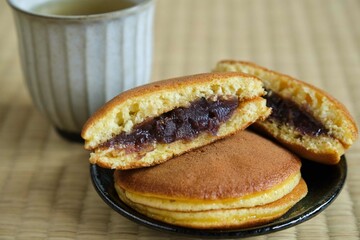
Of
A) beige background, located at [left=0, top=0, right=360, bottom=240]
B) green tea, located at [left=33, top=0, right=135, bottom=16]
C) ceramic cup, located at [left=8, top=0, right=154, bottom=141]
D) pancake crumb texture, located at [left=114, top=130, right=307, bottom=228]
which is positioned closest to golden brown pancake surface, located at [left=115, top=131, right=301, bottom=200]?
pancake crumb texture, located at [left=114, top=130, right=307, bottom=228]

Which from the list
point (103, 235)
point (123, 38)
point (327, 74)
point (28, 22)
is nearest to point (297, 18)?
point (327, 74)

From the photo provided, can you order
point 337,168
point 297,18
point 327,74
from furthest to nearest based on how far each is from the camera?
point 297,18 < point 327,74 < point 337,168

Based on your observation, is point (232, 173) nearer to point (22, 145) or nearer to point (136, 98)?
point (136, 98)

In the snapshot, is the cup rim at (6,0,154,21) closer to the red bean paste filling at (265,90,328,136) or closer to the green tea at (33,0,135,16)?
the green tea at (33,0,135,16)

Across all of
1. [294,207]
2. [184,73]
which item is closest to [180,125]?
[294,207]

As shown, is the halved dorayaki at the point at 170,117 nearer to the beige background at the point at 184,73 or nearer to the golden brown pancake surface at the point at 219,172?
the golden brown pancake surface at the point at 219,172
